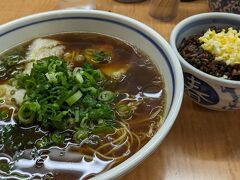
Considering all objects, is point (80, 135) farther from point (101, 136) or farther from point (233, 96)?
point (233, 96)

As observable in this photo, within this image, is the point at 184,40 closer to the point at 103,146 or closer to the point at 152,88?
the point at 152,88

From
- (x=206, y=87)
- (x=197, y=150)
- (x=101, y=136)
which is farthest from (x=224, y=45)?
(x=101, y=136)

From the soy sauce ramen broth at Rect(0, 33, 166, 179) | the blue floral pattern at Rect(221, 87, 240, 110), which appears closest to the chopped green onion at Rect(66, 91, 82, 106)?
the soy sauce ramen broth at Rect(0, 33, 166, 179)

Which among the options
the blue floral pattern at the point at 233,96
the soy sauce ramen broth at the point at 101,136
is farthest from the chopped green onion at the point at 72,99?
the blue floral pattern at the point at 233,96

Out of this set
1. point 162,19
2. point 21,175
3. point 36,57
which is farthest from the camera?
point 162,19

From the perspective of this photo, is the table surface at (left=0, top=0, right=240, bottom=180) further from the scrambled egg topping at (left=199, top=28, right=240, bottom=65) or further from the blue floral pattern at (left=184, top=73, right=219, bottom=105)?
the scrambled egg topping at (left=199, top=28, right=240, bottom=65)

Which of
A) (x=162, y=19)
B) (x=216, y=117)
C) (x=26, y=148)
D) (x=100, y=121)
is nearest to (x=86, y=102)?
(x=100, y=121)
